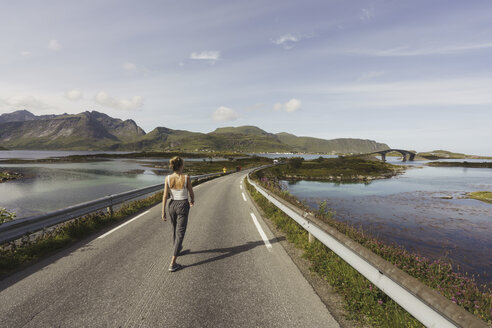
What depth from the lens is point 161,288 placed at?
13.0ft

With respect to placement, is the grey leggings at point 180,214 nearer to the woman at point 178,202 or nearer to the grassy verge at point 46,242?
the woman at point 178,202

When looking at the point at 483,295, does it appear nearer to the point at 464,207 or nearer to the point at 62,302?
the point at 62,302

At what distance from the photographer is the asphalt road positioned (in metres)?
3.19

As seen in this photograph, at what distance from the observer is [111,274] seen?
450cm

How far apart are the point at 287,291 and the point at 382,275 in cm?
166

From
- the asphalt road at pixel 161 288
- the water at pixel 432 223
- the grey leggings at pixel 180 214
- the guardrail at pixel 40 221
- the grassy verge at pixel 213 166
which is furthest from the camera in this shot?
the grassy verge at pixel 213 166

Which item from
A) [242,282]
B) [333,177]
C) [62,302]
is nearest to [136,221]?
[62,302]

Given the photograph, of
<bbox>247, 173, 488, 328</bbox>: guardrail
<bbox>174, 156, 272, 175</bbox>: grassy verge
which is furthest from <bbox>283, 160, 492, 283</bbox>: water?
<bbox>174, 156, 272, 175</bbox>: grassy verge

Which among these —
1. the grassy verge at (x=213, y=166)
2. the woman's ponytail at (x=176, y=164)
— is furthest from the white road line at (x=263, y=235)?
the grassy verge at (x=213, y=166)

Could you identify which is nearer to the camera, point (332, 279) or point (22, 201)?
point (332, 279)

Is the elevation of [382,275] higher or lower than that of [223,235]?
higher

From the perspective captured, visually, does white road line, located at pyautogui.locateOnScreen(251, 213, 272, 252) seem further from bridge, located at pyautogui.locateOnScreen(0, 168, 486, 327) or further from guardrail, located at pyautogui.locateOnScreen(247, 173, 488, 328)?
guardrail, located at pyautogui.locateOnScreen(247, 173, 488, 328)

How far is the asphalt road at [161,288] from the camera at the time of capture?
3.19 meters

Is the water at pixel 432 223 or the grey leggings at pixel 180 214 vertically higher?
the grey leggings at pixel 180 214
